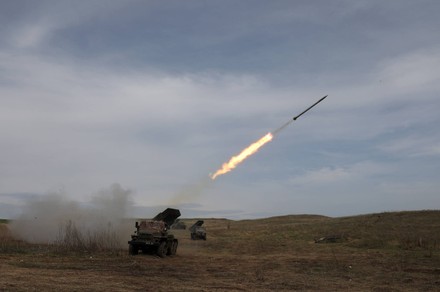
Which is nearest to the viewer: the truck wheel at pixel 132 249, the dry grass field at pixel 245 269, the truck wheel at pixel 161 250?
the dry grass field at pixel 245 269

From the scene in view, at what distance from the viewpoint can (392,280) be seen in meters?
21.2

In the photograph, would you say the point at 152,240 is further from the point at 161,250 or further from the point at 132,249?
the point at 132,249

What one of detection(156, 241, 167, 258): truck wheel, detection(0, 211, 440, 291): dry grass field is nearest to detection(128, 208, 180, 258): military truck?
detection(156, 241, 167, 258): truck wheel

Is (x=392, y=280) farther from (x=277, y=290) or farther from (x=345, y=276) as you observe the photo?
(x=277, y=290)

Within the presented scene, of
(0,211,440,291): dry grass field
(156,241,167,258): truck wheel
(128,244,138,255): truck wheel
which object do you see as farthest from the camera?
(128,244,138,255): truck wheel

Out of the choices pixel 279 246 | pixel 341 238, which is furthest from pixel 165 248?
pixel 341 238

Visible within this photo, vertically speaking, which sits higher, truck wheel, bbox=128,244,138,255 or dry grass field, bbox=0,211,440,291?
truck wheel, bbox=128,244,138,255

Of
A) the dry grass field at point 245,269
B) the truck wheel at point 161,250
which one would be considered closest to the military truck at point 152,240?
the truck wheel at point 161,250

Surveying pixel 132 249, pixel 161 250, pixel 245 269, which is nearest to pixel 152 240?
pixel 161 250

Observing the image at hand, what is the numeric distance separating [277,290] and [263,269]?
24.9 ft

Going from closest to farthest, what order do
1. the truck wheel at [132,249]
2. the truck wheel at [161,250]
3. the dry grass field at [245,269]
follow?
the dry grass field at [245,269] < the truck wheel at [161,250] < the truck wheel at [132,249]

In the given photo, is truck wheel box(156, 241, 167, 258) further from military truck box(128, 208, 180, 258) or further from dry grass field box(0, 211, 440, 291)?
dry grass field box(0, 211, 440, 291)

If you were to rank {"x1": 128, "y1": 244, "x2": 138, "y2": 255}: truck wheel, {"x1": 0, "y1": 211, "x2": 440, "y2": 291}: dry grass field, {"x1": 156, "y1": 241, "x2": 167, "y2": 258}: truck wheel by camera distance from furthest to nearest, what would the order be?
{"x1": 128, "y1": 244, "x2": 138, "y2": 255}: truck wheel
{"x1": 156, "y1": 241, "x2": 167, "y2": 258}: truck wheel
{"x1": 0, "y1": 211, "x2": 440, "y2": 291}: dry grass field

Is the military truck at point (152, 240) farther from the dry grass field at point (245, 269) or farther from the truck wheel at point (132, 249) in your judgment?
the dry grass field at point (245, 269)
